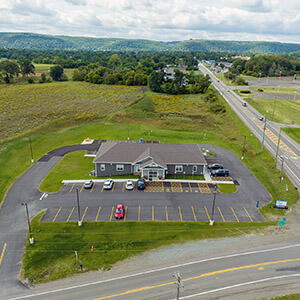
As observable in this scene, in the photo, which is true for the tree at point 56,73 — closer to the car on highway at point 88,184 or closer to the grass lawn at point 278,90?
the grass lawn at point 278,90

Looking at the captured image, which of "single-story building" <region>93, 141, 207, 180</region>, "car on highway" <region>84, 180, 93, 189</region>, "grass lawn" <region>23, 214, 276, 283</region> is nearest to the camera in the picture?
"grass lawn" <region>23, 214, 276, 283</region>

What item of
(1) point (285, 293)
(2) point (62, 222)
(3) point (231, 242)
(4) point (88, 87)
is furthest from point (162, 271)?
(4) point (88, 87)

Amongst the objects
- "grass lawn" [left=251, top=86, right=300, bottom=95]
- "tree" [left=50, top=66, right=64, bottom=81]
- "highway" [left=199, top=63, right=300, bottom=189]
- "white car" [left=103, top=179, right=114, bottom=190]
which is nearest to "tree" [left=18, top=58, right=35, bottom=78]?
"tree" [left=50, top=66, right=64, bottom=81]

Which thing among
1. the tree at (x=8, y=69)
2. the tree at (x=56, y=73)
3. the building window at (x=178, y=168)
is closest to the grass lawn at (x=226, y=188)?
the building window at (x=178, y=168)

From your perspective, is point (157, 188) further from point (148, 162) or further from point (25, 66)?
point (25, 66)

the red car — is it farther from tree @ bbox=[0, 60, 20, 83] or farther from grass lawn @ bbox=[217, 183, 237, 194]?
tree @ bbox=[0, 60, 20, 83]

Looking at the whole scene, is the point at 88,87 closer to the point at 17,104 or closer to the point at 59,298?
the point at 17,104
